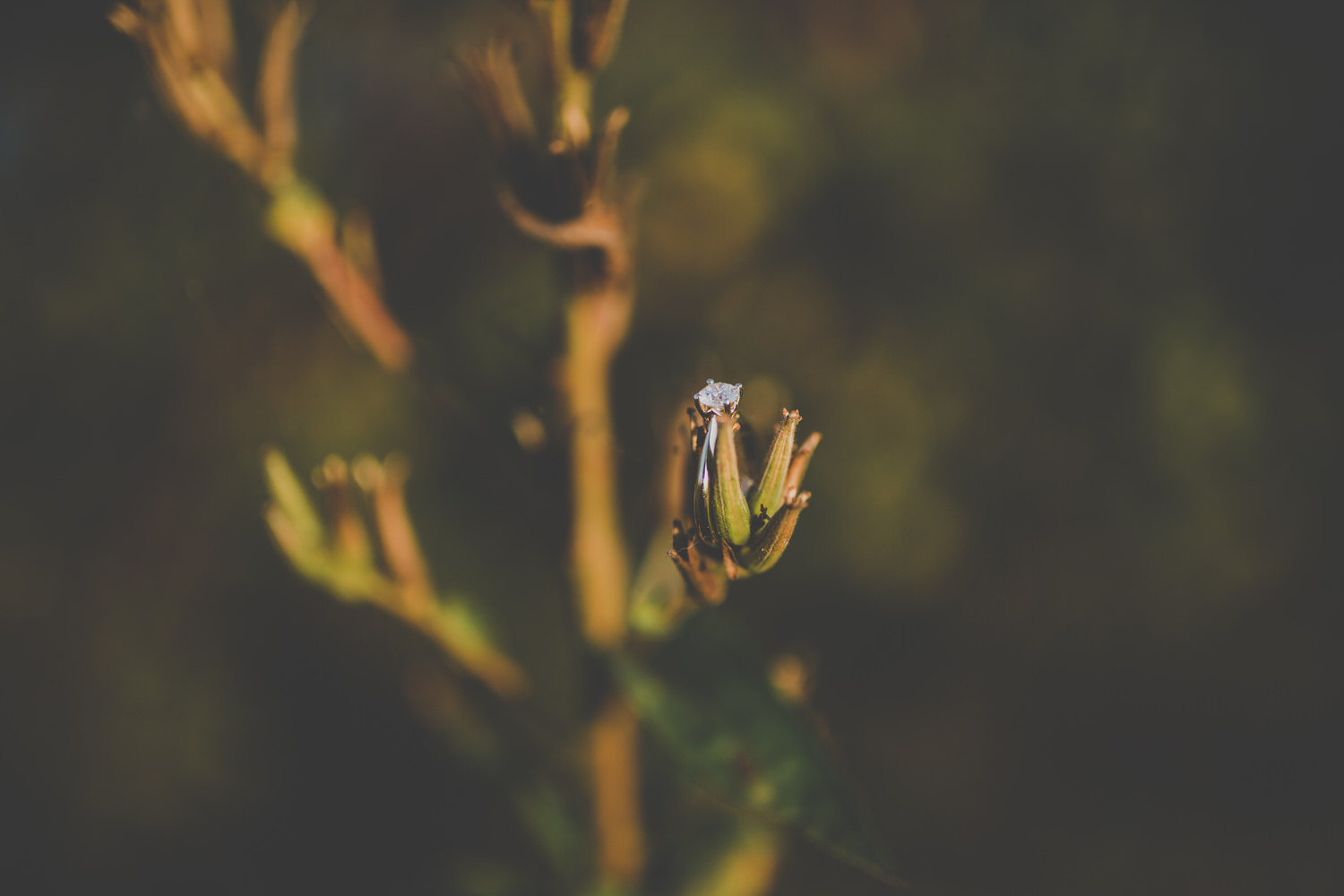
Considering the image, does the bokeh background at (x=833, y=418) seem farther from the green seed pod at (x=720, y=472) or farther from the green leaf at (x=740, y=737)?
the green seed pod at (x=720, y=472)

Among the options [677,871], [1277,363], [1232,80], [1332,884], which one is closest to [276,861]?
[677,871]

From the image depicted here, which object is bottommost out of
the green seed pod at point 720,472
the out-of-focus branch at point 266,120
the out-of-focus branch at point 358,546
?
the out-of-focus branch at point 358,546

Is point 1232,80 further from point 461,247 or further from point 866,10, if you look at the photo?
point 461,247

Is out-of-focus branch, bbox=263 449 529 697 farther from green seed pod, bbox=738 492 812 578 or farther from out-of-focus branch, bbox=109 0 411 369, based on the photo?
green seed pod, bbox=738 492 812 578

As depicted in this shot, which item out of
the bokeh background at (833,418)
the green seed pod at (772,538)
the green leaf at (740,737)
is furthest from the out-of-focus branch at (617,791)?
the bokeh background at (833,418)

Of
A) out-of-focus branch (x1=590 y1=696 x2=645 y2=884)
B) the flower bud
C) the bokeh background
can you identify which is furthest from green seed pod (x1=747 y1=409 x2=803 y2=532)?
the bokeh background

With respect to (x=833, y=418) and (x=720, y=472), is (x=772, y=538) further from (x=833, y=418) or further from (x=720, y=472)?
(x=833, y=418)
